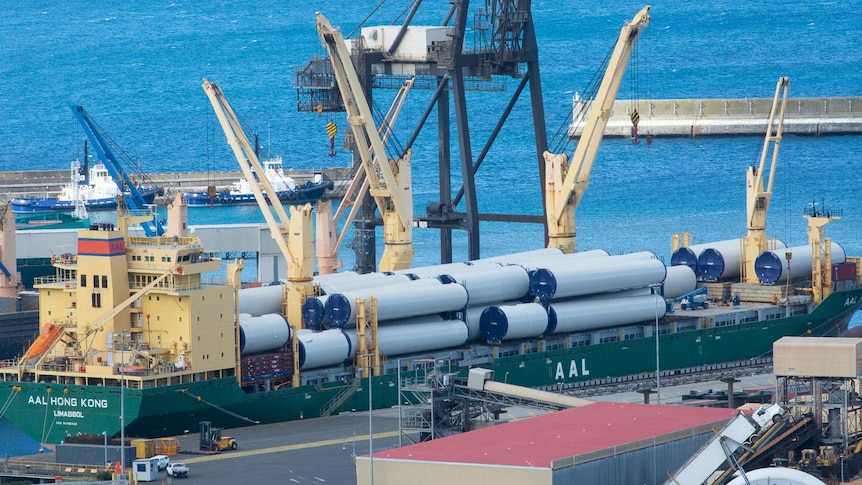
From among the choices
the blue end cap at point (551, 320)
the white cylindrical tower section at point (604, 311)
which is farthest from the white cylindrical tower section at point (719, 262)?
the blue end cap at point (551, 320)

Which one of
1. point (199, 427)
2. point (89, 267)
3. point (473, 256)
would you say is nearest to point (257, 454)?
point (199, 427)

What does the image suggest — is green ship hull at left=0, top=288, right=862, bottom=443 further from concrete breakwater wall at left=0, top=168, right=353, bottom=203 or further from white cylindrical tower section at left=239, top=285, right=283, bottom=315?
concrete breakwater wall at left=0, top=168, right=353, bottom=203

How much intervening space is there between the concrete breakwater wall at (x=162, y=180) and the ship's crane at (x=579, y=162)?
231 feet

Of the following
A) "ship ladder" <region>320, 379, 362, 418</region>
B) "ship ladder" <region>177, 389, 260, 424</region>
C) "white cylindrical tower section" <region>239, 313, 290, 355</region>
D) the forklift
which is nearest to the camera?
the forklift

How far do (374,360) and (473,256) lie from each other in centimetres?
1988

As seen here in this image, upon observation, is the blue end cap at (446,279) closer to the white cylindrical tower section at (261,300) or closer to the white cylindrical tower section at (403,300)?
the white cylindrical tower section at (403,300)

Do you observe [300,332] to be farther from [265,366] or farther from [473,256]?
[473,256]

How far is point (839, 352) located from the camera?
61594mm

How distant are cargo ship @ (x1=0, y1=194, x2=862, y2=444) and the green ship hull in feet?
0.22

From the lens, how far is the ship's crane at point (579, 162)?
306ft

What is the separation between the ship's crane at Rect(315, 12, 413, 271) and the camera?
87312mm

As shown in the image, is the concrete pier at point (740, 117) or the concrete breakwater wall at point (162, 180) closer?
the concrete breakwater wall at point (162, 180)

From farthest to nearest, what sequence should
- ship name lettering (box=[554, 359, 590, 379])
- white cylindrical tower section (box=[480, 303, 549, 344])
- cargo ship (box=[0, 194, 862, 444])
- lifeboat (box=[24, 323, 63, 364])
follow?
ship name lettering (box=[554, 359, 590, 379]) < white cylindrical tower section (box=[480, 303, 549, 344]) < lifeboat (box=[24, 323, 63, 364]) < cargo ship (box=[0, 194, 862, 444])

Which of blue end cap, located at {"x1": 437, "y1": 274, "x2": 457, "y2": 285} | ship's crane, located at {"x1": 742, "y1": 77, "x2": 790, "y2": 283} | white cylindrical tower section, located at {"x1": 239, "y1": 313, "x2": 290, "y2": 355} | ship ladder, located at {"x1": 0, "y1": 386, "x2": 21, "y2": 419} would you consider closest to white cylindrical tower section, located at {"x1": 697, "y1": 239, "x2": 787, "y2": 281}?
ship's crane, located at {"x1": 742, "y1": 77, "x2": 790, "y2": 283}
